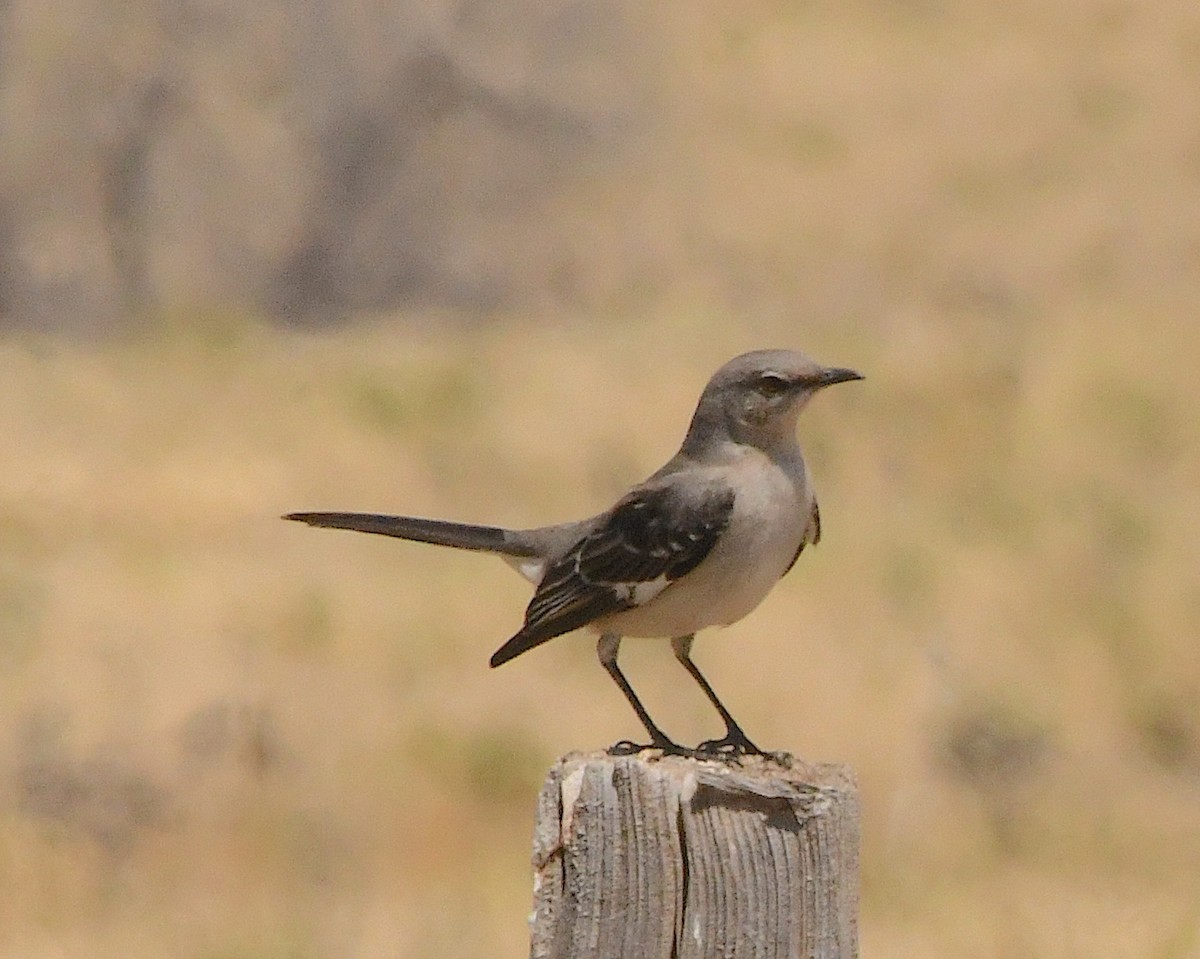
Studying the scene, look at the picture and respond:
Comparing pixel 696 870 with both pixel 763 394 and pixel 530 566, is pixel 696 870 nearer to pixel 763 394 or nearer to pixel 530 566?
pixel 763 394

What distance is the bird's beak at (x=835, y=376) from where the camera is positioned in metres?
4.46

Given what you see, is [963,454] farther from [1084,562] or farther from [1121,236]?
[1121,236]

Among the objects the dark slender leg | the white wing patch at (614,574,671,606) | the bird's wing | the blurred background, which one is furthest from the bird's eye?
the blurred background

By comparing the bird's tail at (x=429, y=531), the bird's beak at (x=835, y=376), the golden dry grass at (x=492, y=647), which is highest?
the golden dry grass at (x=492, y=647)

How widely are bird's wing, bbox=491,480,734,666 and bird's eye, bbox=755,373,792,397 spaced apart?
0.29m

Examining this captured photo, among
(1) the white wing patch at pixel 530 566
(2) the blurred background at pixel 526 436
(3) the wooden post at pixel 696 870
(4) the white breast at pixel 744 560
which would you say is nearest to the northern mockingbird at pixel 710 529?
(4) the white breast at pixel 744 560

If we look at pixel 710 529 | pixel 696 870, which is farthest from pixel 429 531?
pixel 696 870

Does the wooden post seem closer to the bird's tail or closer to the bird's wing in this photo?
the bird's wing

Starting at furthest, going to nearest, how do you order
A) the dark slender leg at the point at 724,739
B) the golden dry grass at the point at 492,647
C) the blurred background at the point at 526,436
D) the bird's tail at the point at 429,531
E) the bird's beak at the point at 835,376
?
1. the blurred background at the point at 526,436
2. the golden dry grass at the point at 492,647
3. the bird's tail at the point at 429,531
4. the bird's beak at the point at 835,376
5. the dark slender leg at the point at 724,739

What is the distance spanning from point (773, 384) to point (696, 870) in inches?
77.5

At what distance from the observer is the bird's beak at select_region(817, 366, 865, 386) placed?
4.46 metres

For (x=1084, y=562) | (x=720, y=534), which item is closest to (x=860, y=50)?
(x=1084, y=562)

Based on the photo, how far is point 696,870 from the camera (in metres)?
2.92

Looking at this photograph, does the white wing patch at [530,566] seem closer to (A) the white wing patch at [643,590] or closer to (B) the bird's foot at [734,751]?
(A) the white wing patch at [643,590]
